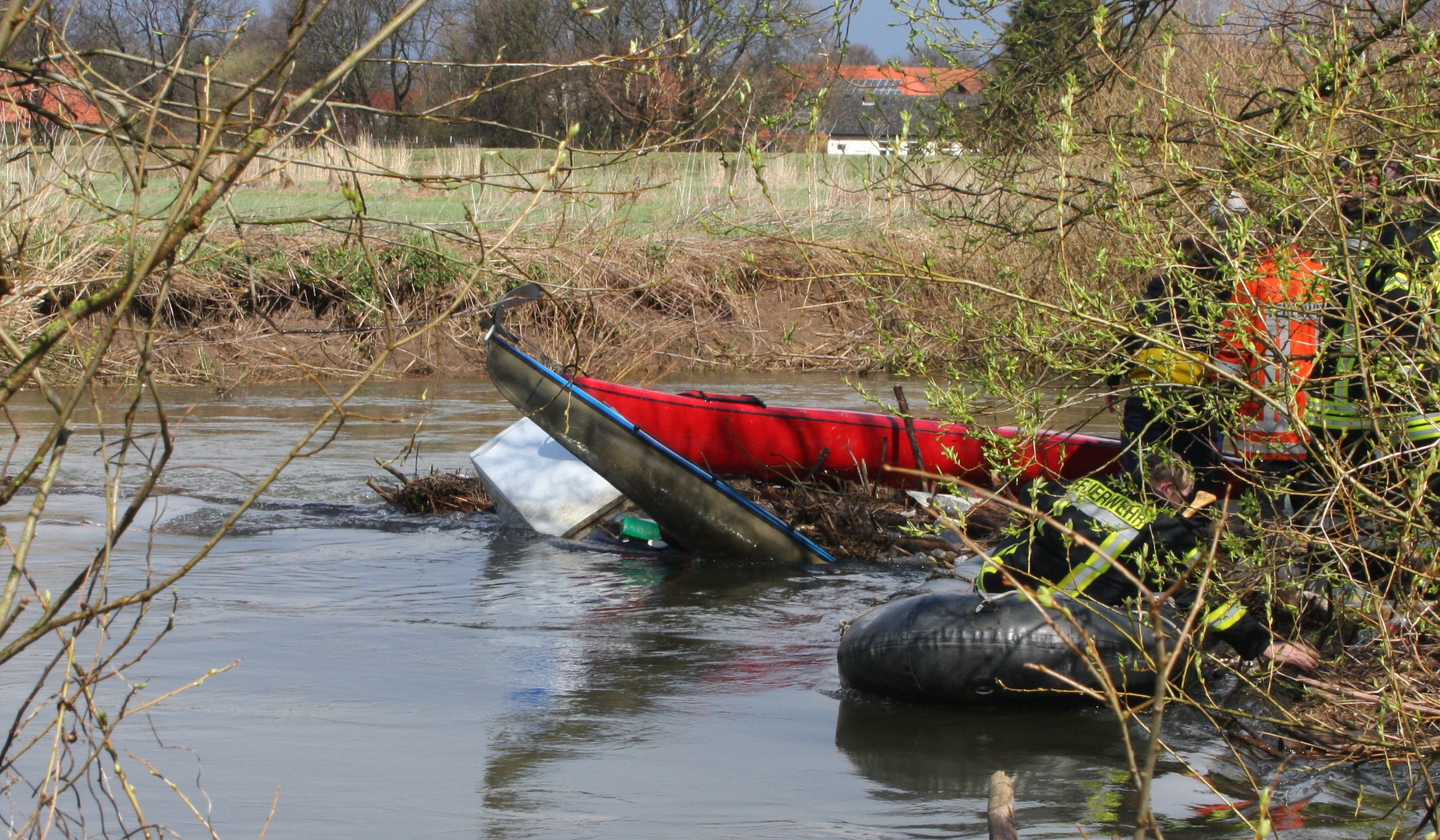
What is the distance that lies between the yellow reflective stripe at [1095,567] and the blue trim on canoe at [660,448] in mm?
2985

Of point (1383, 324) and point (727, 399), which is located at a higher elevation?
point (1383, 324)

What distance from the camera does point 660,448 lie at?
767cm

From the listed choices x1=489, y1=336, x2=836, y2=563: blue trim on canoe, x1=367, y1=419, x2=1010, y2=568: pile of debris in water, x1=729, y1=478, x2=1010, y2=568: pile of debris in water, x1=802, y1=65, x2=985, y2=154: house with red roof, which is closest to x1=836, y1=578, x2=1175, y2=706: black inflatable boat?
x1=802, y1=65, x2=985, y2=154: house with red roof

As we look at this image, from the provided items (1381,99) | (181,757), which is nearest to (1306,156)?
(1381,99)

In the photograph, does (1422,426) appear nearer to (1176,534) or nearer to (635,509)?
(1176,534)

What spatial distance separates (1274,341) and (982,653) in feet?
5.94

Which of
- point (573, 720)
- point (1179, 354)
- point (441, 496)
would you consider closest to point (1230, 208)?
point (1179, 354)

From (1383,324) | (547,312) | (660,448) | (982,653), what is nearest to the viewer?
(1383,324)

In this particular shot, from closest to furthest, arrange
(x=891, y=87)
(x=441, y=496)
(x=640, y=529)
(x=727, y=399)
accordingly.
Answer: (x=891, y=87) < (x=640, y=529) < (x=727, y=399) < (x=441, y=496)

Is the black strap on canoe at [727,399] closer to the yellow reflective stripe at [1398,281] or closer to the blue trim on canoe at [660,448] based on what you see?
the blue trim on canoe at [660,448]

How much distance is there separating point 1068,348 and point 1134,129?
4.14 feet

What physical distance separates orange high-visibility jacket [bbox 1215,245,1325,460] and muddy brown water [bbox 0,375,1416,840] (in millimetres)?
983

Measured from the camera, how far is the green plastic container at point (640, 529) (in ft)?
27.8

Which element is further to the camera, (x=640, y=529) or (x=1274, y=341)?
(x=640, y=529)
